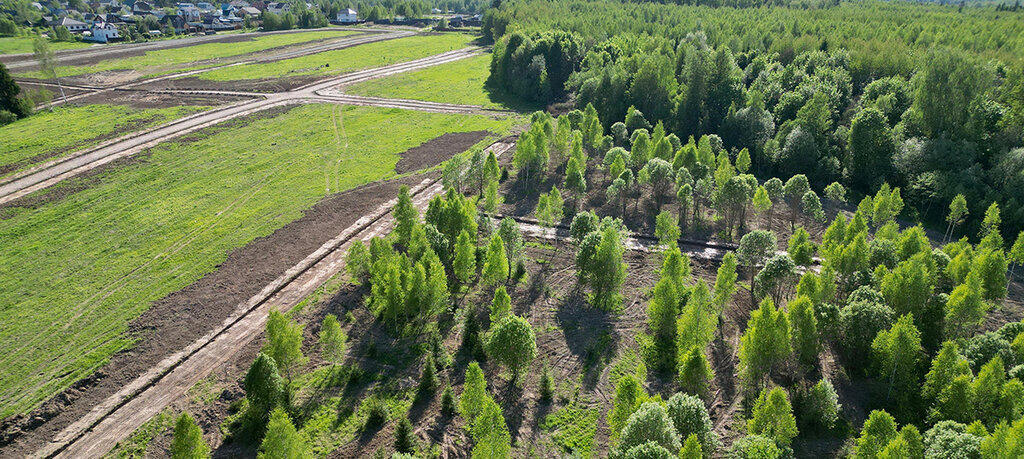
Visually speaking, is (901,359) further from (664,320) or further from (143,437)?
(143,437)

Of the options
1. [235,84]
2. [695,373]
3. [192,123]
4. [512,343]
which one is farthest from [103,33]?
[695,373]

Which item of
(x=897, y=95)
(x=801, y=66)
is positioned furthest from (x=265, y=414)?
(x=801, y=66)

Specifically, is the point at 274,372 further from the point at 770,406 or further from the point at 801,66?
the point at 801,66

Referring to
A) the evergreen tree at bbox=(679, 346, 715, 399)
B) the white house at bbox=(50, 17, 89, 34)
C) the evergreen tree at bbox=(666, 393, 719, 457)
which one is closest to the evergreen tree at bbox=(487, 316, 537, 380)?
the evergreen tree at bbox=(679, 346, 715, 399)

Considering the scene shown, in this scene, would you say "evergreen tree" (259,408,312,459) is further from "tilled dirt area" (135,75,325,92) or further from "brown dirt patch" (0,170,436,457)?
"tilled dirt area" (135,75,325,92)

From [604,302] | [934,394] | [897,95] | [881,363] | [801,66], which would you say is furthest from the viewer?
[801,66]

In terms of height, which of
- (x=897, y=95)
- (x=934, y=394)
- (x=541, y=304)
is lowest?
(x=541, y=304)
